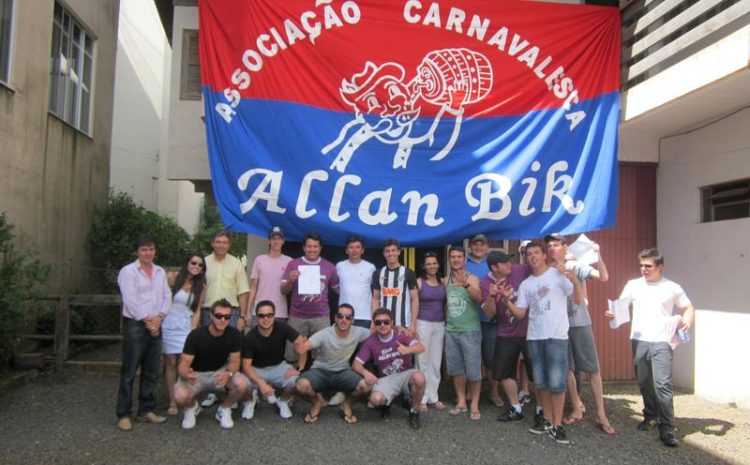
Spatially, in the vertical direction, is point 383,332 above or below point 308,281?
below

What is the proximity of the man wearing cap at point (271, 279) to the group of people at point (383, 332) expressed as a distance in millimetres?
14

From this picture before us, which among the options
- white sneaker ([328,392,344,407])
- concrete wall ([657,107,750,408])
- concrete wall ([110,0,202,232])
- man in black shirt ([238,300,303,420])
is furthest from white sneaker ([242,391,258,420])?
concrete wall ([110,0,202,232])

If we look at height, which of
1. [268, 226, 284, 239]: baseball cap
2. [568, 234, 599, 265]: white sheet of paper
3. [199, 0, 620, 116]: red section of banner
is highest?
[199, 0, 620, 116]: red section of banner

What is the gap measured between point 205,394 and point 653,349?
4.19 meters

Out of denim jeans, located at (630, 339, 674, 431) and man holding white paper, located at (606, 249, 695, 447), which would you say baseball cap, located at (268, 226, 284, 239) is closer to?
man holding white paper, located at (606, 249, 695, 447)

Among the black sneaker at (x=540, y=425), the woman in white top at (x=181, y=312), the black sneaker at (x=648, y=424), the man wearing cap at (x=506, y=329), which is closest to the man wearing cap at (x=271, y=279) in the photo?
the woman in white top at (x=181, y=312)

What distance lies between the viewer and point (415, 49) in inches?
239

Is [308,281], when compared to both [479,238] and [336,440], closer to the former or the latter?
[336,440]

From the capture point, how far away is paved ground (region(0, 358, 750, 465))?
4.13 metres

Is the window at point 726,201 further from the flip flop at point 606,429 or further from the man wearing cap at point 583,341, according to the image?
the flip flop at point 606,429

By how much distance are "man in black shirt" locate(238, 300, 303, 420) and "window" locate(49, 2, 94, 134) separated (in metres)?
5.71

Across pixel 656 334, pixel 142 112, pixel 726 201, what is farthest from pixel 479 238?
pixel 142 112

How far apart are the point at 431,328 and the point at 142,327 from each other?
259cm

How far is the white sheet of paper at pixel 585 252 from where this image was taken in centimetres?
506
